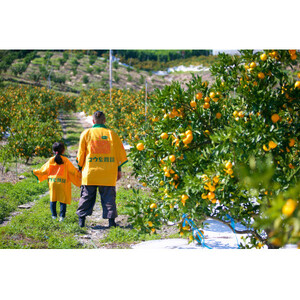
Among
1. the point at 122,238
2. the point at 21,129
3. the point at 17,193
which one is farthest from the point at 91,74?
the point at 122,238

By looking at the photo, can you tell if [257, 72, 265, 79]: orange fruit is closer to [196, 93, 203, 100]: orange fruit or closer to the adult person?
[196, 93, 203, 100]: orange fruit

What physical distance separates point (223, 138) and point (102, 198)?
1738 millimetres

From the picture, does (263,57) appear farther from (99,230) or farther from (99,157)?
(99,230)

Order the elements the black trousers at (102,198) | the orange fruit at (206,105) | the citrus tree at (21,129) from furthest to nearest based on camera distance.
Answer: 1. the citrus tree at (21,129)
2. the black trousers at (102,198)
3. the orange fruit at (206,105)

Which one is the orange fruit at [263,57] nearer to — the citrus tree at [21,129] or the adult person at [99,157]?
the adult person at [99,157]

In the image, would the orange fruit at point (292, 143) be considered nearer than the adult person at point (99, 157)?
Yes

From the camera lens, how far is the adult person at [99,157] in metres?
2.75

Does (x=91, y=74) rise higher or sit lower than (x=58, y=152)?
higher

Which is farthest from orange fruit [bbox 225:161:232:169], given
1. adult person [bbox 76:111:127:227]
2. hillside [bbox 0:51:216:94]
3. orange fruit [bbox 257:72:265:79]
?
hillside [bbox 0:51:216:94]

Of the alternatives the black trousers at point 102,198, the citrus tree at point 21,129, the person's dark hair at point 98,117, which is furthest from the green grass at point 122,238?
the citrus tree at point 21,129

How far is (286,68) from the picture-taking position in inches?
69.6

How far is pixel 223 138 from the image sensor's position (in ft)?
4.90
